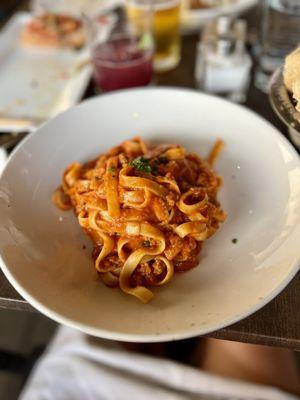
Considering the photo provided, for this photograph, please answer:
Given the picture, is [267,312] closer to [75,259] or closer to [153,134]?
[75,259]

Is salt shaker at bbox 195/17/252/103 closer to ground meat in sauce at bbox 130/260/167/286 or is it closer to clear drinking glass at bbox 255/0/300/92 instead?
clear drinking glass at bbox 255/0/300/92

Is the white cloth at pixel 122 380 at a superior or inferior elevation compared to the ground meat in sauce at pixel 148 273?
inferior

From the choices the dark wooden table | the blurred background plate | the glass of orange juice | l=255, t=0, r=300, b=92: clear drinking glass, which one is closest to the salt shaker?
l=255, t=0, r=300, b=92: clear drinking glass

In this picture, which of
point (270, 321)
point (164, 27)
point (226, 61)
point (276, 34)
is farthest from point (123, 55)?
point (270, 321)

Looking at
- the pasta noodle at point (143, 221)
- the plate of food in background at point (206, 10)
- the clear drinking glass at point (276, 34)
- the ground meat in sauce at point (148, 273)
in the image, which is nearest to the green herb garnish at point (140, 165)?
the pasta noodle at point (143, 221)

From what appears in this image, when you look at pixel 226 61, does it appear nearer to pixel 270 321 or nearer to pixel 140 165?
pixel 140 165

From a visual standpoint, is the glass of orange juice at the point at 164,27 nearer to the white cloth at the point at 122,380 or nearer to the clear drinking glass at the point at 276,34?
the clear drinking glass at the point at 276,34
